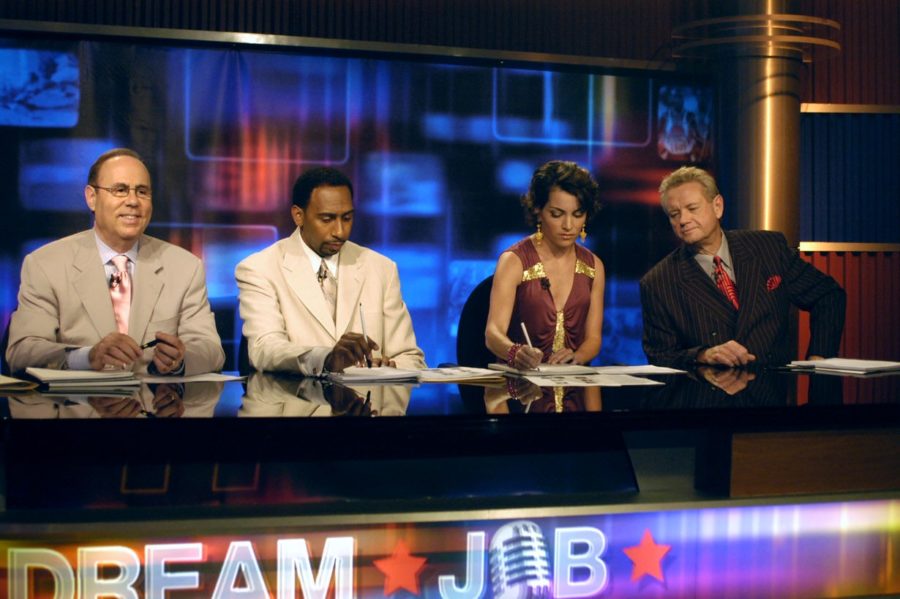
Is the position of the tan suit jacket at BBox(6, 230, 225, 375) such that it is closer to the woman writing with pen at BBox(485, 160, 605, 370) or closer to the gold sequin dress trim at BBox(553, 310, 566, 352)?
the woman writing with pen at BBox(485, 160, 605, 370)

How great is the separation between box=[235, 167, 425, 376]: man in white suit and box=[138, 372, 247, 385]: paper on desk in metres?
0.42

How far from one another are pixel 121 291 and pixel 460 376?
3.65ft

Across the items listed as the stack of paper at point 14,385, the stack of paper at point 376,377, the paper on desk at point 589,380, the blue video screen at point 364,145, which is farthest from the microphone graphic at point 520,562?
the blue video screen at point 364,145

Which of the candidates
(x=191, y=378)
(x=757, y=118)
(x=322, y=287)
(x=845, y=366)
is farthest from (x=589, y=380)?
(x=757, y=118)

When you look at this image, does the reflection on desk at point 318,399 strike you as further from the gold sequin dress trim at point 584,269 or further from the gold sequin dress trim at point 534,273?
the gold sequin dress trim at point 584,269

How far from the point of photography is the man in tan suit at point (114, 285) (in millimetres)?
2645

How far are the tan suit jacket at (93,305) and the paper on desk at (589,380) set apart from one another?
915 mm

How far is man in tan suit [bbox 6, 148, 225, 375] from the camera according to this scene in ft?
8.68

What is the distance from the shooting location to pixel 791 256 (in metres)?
3.11

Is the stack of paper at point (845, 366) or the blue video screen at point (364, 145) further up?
the blue video screen at point (364, 145)

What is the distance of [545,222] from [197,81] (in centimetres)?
183

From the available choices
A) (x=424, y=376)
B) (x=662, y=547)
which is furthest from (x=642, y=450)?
(x=424, y=376)

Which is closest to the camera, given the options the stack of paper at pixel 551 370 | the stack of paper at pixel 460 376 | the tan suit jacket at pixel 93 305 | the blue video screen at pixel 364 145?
the stack of paper at pixel 460 376

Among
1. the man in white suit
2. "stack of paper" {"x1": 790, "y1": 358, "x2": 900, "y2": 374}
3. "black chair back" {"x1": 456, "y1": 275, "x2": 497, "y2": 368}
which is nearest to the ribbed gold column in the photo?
"black chair back" {"x1": 456, "y1": 275, "x2": 497, "y2": 368}
